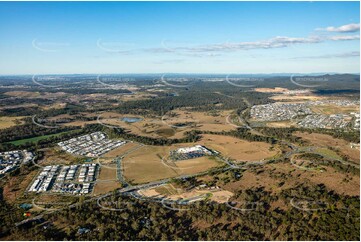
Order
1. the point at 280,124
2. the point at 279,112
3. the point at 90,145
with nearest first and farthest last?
the point at 90,145 → the point at 280,124 → the point at 279,112

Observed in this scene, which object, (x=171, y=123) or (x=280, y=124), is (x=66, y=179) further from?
(x=280, y=124)

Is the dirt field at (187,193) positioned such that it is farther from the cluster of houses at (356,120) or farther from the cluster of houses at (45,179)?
the cluster of houses at (356,120)

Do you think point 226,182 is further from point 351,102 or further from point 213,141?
point 351,102

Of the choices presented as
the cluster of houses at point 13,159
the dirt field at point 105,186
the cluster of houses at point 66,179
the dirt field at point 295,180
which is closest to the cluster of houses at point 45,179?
the cluster of houses at point 66,179

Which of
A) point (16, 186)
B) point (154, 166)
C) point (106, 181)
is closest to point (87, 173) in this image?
point (106, 181)

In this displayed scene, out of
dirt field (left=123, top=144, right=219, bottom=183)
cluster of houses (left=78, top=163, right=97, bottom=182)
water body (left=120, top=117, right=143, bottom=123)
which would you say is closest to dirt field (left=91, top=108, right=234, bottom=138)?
water body (left=120, top=117, right=143, bottom=123)

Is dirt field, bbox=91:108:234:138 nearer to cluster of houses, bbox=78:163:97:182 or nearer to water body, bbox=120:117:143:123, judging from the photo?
water body, bbox=120:117:143:123
